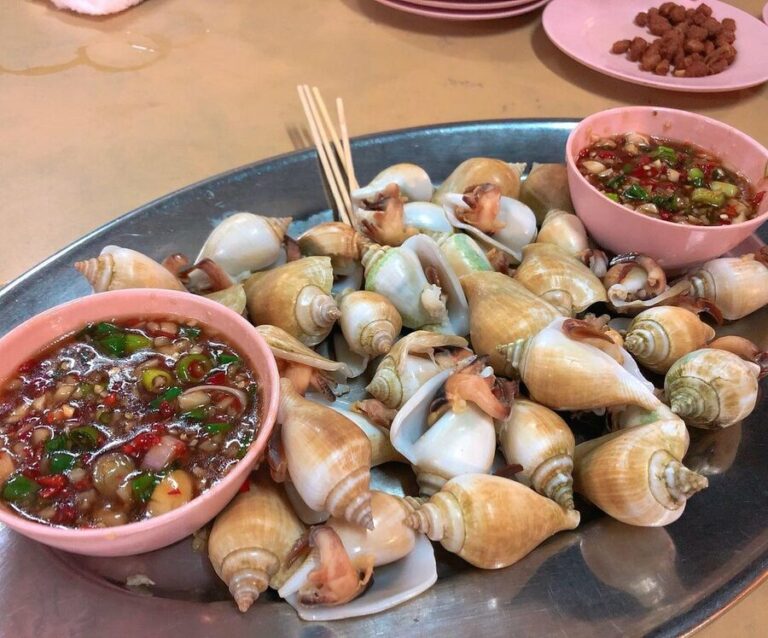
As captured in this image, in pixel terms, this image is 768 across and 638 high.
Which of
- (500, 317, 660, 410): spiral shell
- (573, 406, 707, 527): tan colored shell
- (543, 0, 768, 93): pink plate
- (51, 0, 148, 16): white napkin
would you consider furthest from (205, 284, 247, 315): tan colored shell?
(51, 0, 148, 16): white napkin

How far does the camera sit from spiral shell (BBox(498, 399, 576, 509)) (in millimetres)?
807

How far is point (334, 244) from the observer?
1075 millimetres

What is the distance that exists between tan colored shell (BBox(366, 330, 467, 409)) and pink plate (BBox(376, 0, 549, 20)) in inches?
55.3

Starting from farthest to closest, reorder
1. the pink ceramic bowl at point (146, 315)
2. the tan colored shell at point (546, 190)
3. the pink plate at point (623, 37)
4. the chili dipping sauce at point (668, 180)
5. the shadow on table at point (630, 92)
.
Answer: the shadow on table at point (630, 92) < the pink plate at point (623, 37) < the tan colored shell at point (546, 190) < the chili dipping sauce at point (668, 180) < the pink ceramic bowl at point (146, 315)

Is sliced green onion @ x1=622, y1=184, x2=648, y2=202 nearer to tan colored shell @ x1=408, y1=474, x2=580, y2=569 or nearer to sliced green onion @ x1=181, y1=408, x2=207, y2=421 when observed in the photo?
tan colored shell @ x1=408, y1=474, x2=580, y2=569

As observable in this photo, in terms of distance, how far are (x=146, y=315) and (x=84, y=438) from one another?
20 cm

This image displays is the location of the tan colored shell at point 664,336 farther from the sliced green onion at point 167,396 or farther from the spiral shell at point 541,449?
the sliced green onion at point 167,396

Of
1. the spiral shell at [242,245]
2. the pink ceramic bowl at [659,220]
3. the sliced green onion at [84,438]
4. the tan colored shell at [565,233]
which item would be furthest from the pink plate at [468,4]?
the sliced green onion at [84,438]

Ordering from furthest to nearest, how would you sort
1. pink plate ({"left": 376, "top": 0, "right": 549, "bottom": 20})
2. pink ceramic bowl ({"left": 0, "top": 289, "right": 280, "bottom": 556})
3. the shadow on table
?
pink plate ({"left": 376, "top": 0, "right": 549, "bottom": 20}), the shadow on table, pink ceramic bowl ({"left": 0, "top": 289, "right": 280, "bottom": 556})

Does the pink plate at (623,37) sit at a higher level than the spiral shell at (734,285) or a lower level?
higher

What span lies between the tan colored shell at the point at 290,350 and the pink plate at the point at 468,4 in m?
1.44

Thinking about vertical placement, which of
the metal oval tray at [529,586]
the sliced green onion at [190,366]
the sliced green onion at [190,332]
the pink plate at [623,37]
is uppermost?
the pink plate at [623,37]

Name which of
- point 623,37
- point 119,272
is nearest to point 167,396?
point 119,272

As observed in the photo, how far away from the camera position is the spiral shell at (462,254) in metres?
1.04
